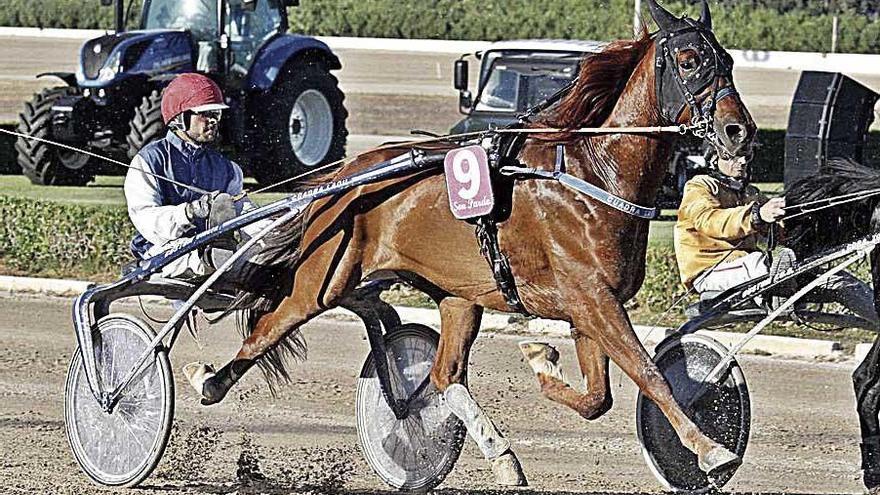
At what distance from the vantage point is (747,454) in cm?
645

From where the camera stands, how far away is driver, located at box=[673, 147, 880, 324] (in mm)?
5793

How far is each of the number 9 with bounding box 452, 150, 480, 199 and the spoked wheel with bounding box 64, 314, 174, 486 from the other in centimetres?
131

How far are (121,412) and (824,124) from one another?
8002 millimetres

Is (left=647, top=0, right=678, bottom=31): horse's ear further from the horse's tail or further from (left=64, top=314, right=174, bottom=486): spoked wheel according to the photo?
(left=64, top=314, right=174, bottom=486): spoked wheel

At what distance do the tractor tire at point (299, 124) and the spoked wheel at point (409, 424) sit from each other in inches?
331

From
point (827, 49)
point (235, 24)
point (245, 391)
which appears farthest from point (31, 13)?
point (245, 391)

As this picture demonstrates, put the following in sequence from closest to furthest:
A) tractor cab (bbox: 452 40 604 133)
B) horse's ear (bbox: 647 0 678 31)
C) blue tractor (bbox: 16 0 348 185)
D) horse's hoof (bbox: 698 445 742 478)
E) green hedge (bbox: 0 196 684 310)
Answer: horse's hoof (bbox: 698 445 742 478) → horse's ear (bbox: 647 0 678 31) → green hedge (bbox: 0 196 684 310) → blue tractor (bbox: 16 0 348 185) → tractor cab (bbox: 452 40 604 133)

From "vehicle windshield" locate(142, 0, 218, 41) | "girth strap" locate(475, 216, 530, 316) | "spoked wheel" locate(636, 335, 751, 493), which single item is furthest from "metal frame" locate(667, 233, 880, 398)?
"vehicle windshield" locate(142, 0, 218, 41)

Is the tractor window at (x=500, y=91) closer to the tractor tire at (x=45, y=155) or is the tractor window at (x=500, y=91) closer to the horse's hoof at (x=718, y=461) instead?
the tractor tire at (x=45, y=155)

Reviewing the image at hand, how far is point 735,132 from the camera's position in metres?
4.72

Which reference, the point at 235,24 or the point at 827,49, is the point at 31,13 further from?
the point at 235,24

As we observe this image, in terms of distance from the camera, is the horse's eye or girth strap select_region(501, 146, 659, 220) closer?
the horse's eye

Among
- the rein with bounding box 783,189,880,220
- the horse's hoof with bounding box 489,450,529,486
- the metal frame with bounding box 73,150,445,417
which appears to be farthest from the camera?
the rein with bounding box 783,189,880,220

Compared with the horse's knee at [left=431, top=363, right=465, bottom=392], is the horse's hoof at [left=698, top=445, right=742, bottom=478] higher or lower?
higher
